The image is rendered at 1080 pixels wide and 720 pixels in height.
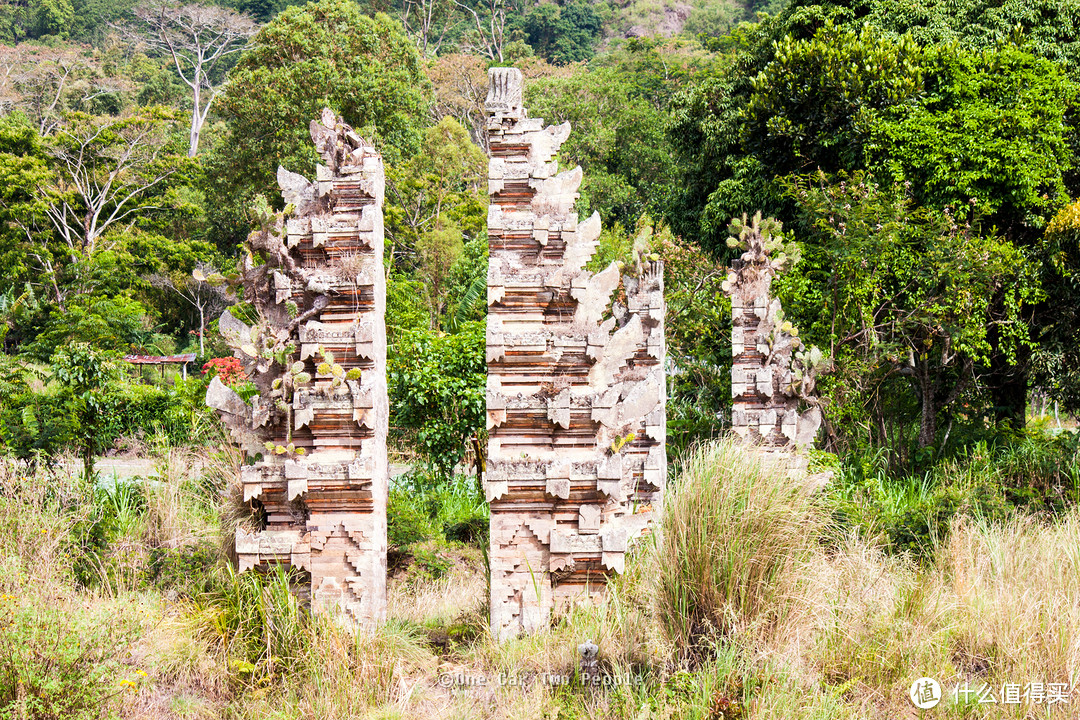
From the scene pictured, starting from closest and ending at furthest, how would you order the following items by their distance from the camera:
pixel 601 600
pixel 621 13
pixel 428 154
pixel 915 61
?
pixel 601 600, pixel 915 61, pixel 428 154, pixel 621 13

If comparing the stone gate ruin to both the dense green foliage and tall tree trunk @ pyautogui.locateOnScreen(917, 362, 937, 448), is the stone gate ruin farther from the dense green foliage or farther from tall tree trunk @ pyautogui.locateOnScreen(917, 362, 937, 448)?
tall tree trunk @ pyautogui.locateOnScreen(917, 362, 937, 448)

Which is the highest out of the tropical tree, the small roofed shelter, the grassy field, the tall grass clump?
the tropical tree

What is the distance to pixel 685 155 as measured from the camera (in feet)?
56.5

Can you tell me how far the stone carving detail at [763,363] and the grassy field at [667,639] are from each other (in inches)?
104

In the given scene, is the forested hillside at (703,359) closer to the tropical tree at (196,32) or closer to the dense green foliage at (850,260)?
the dense green foliage at (850,260)

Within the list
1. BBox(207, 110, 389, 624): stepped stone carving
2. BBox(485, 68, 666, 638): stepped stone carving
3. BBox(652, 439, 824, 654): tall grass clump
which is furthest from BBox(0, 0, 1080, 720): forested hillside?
BBox(485, 68, 666, 638): stepped stone carving

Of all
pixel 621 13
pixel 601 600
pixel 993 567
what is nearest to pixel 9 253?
pixel 601 600

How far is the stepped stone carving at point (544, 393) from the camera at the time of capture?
620 cm

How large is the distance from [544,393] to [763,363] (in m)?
3.66

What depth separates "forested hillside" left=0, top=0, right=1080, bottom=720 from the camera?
17.1 feet

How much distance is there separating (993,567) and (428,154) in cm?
2056

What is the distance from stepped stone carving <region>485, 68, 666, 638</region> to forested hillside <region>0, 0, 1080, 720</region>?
0.47 m

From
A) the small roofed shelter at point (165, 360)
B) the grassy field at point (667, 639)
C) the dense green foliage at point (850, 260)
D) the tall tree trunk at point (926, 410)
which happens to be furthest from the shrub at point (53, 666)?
the small roofed shelter at point (165, 360)

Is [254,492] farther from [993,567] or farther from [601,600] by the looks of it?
[993,567]
